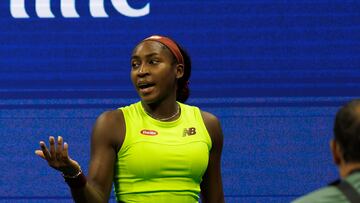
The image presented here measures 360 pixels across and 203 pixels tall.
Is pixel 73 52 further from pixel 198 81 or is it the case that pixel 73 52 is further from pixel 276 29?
pixel 276 29

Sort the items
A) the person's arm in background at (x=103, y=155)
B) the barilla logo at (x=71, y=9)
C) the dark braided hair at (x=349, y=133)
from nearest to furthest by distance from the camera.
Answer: the dark braided hair at (x=349, y=133), the person's arm in background at (x=103, y=155), the barilla logo at (x=71, y=9)

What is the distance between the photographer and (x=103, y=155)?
2.74 metres

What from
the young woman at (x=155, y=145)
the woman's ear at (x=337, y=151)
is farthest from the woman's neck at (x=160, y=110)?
the woman's ear at (x=337, y=151)

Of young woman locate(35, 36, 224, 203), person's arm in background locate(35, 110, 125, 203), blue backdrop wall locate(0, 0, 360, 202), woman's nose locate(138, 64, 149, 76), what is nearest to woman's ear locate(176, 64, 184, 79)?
young woman locate(35, 36, 224, 203)

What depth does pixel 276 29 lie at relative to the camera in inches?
145

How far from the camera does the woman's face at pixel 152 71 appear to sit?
112 inches

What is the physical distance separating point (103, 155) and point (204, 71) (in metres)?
1.02

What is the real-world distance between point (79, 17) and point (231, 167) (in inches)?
30.3

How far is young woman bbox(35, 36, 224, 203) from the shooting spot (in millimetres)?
2746

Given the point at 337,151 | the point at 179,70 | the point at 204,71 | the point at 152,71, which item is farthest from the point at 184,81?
the point at 337,151

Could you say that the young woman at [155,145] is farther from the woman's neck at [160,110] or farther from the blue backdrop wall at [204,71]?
the blue backdrop wall at [204,71]

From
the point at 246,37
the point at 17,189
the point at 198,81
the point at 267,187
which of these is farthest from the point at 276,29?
the point at 17,189

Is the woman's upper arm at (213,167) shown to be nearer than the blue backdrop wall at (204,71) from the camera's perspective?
Yes

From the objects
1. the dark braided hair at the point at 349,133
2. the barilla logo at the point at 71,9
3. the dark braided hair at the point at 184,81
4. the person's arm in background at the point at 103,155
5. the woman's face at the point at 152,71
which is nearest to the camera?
the dark braided hair at the point at 349,133
